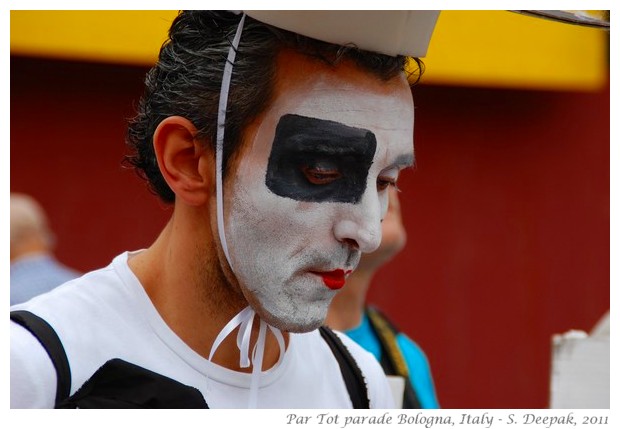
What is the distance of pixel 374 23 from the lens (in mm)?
2068

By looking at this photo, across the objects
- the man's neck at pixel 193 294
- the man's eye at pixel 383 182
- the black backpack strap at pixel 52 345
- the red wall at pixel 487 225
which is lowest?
the black backpack strap at pixel 52 345

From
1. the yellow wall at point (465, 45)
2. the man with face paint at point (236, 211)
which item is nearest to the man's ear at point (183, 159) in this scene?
the man with face paint at point (236, 211)

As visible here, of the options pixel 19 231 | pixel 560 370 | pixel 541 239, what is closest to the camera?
pixel 560 370

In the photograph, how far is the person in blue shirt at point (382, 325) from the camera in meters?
3.81

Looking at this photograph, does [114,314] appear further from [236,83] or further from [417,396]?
[417,396]

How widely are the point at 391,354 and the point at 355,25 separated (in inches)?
78.0

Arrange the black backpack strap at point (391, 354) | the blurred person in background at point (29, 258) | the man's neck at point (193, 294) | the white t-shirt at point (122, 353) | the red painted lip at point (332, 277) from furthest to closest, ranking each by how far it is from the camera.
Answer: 1. the blurred person in background at point (29, 258)
2. the black backpack strap at point (391, 354)
3. the man's neck at point (193, 294)
4. the red painted lip at point (332, 277)
5. the white t-shirt at point (122, 353)

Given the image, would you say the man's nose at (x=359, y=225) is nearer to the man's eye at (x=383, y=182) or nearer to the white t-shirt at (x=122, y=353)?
the man's eye at (x=383, y=182)

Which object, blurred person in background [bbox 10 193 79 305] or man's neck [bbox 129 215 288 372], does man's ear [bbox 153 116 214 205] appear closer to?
man's neck [bbox 129 215 288 372]

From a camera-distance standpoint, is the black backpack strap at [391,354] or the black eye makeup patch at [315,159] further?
the black backpack strap at [391,354]

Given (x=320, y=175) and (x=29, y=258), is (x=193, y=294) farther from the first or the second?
(x=29, y=258)

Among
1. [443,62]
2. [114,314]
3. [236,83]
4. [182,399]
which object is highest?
[443,62]
